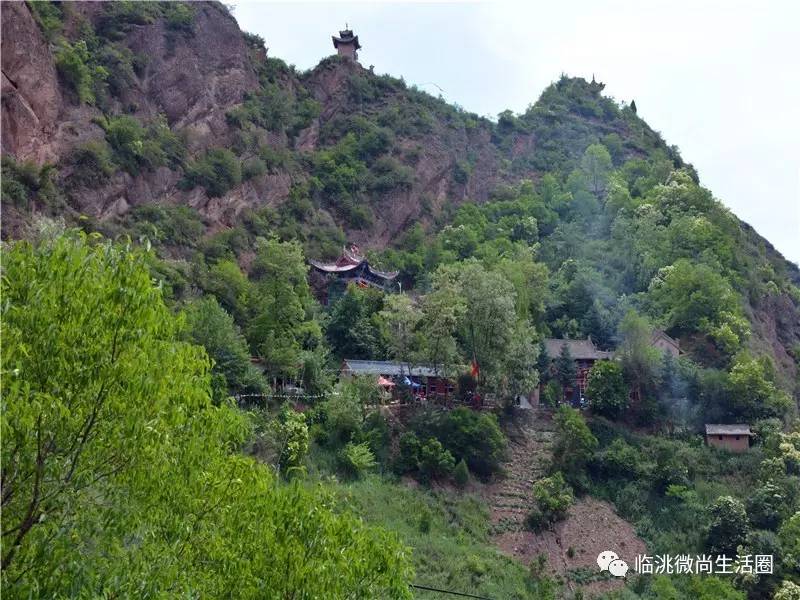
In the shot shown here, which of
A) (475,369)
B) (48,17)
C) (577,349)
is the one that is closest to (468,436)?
(475,369)

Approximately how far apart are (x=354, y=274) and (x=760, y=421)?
18630 mm

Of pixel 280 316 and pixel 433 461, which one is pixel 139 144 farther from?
pixel 433 461

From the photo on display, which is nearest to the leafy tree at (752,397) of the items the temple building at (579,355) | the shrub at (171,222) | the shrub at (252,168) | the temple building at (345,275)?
the temple building at (579,355)

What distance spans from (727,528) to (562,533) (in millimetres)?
4635

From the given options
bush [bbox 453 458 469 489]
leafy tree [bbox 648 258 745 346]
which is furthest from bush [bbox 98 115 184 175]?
leafy tree [bbox 648 258 745 346]

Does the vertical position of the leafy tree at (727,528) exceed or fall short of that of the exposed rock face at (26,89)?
it falls short

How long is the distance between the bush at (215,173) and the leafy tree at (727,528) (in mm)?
25738

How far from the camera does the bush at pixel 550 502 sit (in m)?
24.5

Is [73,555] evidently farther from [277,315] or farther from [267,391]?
[277,315]

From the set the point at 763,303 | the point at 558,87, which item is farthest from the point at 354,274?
the point at 558,87

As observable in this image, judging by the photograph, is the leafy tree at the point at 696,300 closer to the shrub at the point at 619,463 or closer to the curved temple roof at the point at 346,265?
the shrub at the point at 619,463

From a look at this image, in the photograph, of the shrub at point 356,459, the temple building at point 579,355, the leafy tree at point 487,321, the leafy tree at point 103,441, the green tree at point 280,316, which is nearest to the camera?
the leafy tree at point 103,441

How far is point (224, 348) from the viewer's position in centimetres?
2425

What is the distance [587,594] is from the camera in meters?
22.2
